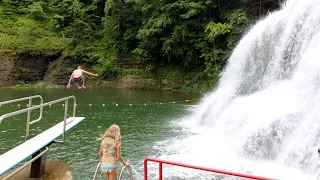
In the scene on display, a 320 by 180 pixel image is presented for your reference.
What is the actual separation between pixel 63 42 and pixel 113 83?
835 cm

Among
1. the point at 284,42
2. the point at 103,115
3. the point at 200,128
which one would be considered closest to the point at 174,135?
the point at 200,128

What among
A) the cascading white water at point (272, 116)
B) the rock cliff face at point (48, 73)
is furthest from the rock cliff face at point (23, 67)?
the cascading white water at point (272, 116)

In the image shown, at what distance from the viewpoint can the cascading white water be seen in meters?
7.18

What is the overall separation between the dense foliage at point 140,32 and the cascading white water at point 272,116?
409 inches

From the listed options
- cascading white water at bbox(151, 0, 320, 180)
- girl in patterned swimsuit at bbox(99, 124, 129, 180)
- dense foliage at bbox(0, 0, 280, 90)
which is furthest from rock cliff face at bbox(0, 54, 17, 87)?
girl in patterned swimsuit at bbox(99, 124, 129, 180)

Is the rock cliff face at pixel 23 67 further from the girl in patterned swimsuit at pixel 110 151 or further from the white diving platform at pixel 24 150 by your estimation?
the girl in patterned swimsuit at pixel 110 151

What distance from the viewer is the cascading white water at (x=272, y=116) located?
7.18m

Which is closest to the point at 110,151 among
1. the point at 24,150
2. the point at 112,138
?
the point at 112,138

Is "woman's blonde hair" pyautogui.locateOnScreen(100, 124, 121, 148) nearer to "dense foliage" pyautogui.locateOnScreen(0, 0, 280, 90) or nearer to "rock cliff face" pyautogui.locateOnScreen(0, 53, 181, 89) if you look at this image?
"dense foliage" pyautogui.locateOnScreen(0, 0, 280, 90)

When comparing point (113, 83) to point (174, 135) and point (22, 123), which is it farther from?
point (174, 135)

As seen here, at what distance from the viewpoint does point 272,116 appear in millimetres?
8391

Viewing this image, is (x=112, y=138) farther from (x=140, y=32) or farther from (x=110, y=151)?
(x=140, y=32)

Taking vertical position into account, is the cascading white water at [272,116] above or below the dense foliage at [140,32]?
below

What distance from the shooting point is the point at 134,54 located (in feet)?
103
